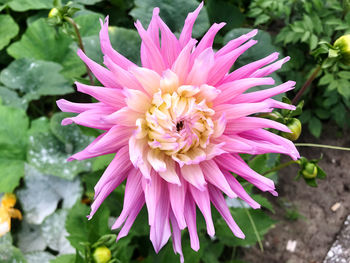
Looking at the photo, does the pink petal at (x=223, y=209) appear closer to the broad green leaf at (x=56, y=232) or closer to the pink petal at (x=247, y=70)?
the pink petal at (x=247, y=70)

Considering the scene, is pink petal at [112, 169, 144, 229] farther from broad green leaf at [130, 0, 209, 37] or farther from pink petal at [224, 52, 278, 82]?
broad green leaf at [130, 0, 209, 37]

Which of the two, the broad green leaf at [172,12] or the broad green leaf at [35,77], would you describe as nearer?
the broad green leaf at [172,12]

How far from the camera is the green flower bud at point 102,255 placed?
85 centimetres

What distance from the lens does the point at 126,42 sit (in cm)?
124

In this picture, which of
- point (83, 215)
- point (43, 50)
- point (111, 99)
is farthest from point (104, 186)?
point (43, 50)

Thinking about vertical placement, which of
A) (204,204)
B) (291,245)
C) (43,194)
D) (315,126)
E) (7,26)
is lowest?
(291,245)

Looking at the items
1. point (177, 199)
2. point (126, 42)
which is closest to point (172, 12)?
point (126, 42)

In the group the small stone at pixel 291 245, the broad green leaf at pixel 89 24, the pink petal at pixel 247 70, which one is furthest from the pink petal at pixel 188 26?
the small stone at pixel 291 245

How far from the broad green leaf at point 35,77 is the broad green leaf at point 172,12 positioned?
505 millimetres

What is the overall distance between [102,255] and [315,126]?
1.24 m

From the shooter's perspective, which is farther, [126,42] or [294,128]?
[126,42]

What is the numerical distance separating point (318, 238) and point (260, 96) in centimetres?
118

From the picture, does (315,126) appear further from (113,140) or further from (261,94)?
(113,140)

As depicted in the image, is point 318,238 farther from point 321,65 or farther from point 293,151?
point 293,151
